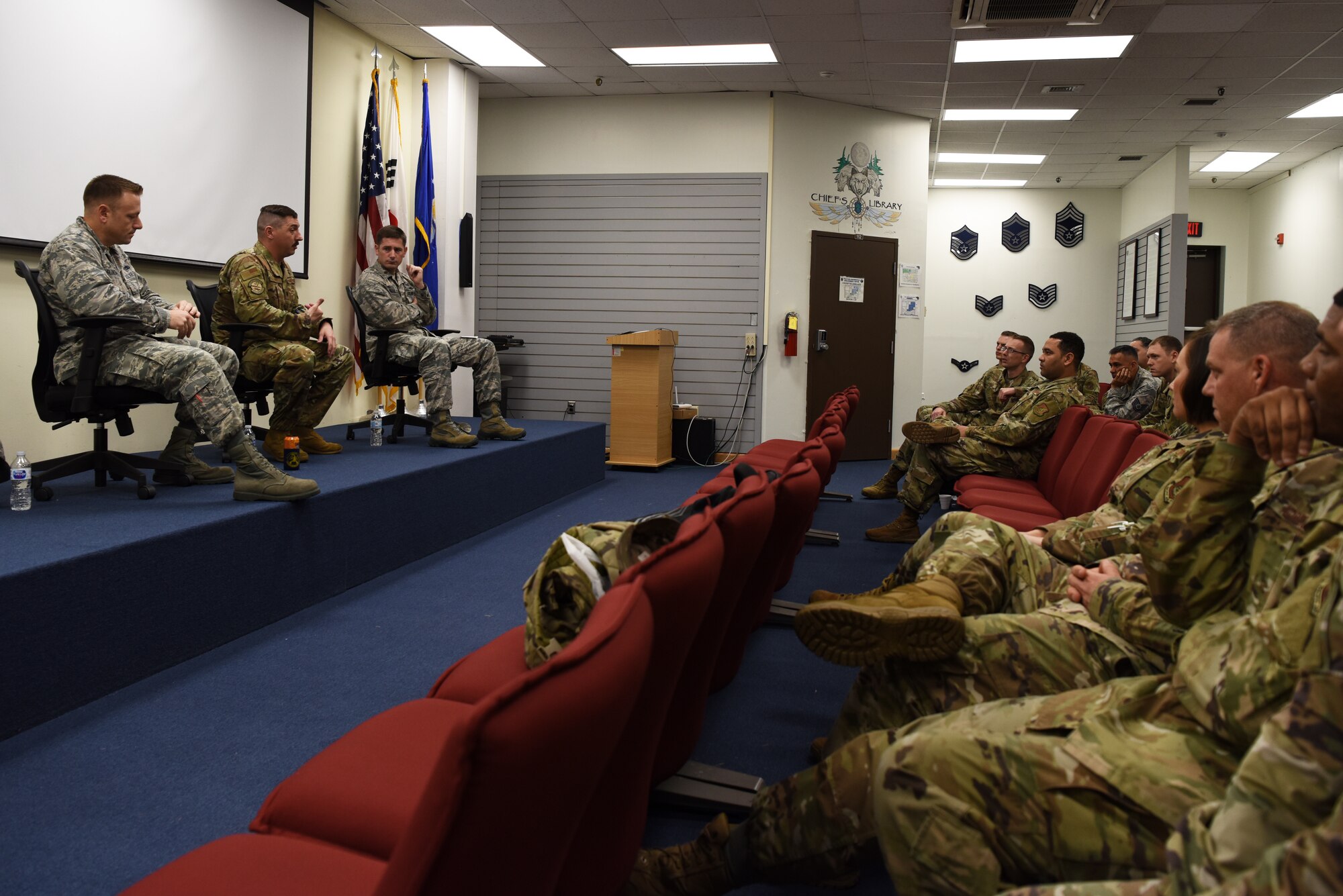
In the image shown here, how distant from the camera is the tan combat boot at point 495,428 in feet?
19.0

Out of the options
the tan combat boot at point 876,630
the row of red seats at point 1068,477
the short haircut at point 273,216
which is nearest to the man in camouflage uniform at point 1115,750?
the tan combat boot at point 876,630

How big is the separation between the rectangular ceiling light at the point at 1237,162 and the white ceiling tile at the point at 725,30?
607 cm

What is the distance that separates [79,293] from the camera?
326 cm

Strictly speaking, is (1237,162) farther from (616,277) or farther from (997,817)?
(997,817)

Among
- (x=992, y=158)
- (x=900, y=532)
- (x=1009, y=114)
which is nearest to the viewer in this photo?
(x=900, y=532)

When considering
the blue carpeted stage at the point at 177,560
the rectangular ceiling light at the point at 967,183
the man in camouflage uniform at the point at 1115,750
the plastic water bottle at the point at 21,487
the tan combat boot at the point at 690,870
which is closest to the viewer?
the man in camouflage uniform at the point at 1115,750

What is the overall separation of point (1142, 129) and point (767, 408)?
4572 mm

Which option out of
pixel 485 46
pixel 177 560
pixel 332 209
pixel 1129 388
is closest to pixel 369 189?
pixel 332 209

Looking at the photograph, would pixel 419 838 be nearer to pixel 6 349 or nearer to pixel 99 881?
pixel 99 881

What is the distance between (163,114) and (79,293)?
6.91ft

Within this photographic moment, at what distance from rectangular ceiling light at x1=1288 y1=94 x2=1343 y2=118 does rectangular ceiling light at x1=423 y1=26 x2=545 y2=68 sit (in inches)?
262

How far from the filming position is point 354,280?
6801mm

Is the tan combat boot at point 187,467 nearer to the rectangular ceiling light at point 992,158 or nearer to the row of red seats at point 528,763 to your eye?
the row of red seats at point 528,763

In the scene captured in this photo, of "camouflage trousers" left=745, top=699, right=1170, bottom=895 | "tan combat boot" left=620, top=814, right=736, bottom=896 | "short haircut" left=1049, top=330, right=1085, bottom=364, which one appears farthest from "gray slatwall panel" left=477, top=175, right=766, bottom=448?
"camouflage trousers" left=745, top=699, right=1170, bottom=895
